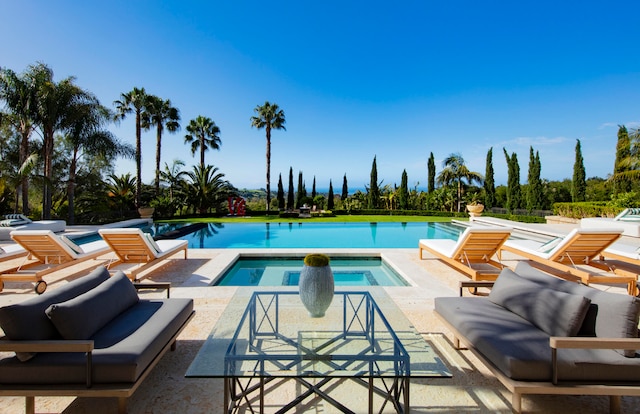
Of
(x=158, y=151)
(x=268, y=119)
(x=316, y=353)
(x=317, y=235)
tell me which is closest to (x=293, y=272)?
(x=316, y=353)

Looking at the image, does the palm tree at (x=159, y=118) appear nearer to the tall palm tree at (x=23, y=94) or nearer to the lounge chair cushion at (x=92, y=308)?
the tall palm tree at (x=23, y=94)

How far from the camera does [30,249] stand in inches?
199

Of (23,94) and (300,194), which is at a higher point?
(23,94)

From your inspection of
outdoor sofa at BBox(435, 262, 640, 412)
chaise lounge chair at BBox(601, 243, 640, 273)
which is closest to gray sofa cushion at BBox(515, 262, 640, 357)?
outdoor sofa at BBox(435, 262, 640, 412)

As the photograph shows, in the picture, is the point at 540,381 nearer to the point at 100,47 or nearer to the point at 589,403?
the point at 589,403

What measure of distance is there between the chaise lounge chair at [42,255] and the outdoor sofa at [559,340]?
20.0 feet

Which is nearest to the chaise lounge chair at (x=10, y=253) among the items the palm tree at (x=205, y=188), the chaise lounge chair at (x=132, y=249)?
the chaise lounge chair at (x=132, y=249)

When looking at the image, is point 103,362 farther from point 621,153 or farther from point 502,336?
point 621,153

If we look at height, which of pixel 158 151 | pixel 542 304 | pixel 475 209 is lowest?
pixel 542 304

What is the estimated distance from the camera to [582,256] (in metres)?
5.34

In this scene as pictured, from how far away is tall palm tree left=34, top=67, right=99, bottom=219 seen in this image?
13297 millimetres

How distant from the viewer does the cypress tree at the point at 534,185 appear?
21.0 m

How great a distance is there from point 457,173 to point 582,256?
1953 centimetres

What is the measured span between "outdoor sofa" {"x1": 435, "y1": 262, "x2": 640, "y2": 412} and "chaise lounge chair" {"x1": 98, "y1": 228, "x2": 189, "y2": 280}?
5.11 metres
